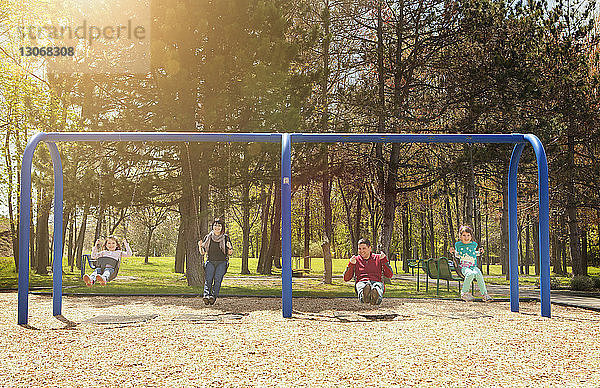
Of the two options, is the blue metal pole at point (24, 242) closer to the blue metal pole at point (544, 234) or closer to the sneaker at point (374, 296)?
the sneaker at point (374, 296)

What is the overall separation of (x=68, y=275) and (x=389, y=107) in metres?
11.5

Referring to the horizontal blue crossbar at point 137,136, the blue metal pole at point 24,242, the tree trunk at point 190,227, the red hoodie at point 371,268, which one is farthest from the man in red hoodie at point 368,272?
the tree trunk at point 190,227

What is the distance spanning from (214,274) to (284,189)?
240 cm

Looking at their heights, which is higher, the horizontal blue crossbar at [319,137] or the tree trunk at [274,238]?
the horizontal blue crossbar at [319,137]

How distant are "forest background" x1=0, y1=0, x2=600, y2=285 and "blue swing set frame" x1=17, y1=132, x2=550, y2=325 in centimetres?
170

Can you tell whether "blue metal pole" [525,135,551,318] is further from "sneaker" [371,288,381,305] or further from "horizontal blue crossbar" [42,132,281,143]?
"horizontal blue crossbar" [42,132,281,143]

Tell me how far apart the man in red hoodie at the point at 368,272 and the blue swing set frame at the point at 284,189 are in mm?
1216

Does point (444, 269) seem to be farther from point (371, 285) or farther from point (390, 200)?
point (390, 200)

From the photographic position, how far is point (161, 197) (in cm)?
1437

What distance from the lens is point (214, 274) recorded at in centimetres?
990

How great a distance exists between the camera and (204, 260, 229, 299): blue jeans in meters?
9.82

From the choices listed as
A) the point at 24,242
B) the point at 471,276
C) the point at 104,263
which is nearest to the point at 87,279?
the point at 104,263

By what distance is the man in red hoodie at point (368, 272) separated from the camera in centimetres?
902

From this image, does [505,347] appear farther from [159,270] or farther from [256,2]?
[159,270]
